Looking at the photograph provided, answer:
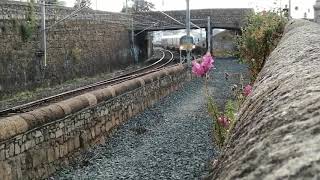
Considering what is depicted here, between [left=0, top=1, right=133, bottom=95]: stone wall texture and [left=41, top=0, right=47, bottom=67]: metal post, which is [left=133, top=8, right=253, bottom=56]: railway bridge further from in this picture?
[left=41, top=0, right=47, bottom=67]: metal post

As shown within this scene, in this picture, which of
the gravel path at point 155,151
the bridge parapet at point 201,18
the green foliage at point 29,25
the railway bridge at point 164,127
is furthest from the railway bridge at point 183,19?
the gravel path at point 155,151

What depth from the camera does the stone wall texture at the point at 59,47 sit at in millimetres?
19031

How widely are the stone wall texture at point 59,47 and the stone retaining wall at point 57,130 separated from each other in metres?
6.83

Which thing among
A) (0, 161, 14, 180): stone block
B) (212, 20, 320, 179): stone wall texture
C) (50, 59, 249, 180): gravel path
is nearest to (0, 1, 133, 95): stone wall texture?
(50, 59, 249, 180): gravel path

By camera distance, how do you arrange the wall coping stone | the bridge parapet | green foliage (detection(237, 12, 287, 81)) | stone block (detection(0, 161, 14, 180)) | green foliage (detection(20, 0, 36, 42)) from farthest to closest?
the bridge parapet < green foliage (detection(20, 0, 36, 42)) < green foliage (detection(237, 12, 287, 81)) < the wall coping stone < stone block (detection(0, 161, 14, 180))

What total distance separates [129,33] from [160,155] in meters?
31.7

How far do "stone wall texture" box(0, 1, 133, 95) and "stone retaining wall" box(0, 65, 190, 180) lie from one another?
22.4ft

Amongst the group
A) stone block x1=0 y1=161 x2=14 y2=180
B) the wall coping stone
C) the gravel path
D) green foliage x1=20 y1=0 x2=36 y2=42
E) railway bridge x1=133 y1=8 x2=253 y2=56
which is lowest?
the gravel path

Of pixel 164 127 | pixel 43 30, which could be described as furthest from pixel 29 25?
pixel 164 127

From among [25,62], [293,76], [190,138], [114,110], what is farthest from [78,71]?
[293,76]

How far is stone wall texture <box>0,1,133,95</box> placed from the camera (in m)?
19.0

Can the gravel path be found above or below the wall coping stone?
below

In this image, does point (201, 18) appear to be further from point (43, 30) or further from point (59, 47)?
point (43, 30)

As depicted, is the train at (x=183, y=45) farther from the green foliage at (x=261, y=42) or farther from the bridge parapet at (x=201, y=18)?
the green foliage at (x=261, y=42)
